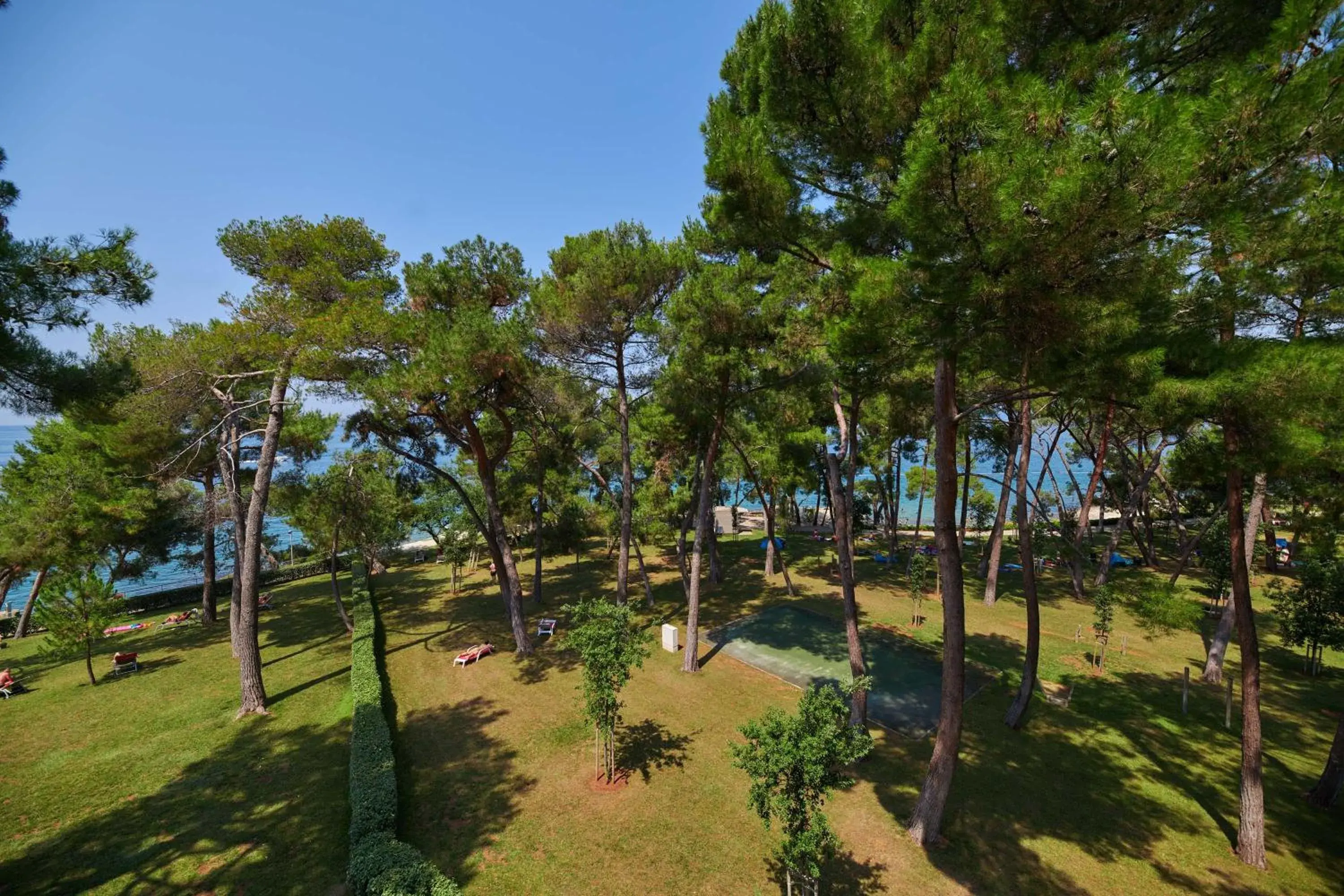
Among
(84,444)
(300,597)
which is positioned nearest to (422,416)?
(84,444)

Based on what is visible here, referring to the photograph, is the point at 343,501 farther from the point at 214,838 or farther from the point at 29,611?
the point at 29,611

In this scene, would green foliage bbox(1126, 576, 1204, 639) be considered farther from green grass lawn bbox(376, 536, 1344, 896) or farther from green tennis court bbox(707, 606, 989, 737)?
green tennis court bbox(707, 606, 989, 737)

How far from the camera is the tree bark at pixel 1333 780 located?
7.39 metres

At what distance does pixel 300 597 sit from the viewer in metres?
23.3

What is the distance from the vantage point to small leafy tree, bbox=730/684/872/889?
522cm

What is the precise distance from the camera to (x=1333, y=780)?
7.43 meters

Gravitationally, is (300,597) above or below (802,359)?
below

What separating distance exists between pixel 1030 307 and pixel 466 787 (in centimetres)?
1089

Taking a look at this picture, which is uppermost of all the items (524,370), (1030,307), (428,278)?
(428,278)

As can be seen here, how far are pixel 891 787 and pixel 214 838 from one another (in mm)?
10669

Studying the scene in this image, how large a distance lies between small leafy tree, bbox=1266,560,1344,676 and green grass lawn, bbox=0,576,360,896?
20.3 metres

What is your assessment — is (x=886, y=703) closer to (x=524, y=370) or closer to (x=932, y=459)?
(x=524, y=370)

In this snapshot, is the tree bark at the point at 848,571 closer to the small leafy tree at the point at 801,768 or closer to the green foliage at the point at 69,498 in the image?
the small leafy tree at the point at 801,768

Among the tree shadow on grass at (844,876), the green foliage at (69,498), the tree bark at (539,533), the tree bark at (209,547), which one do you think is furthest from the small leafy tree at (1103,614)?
the green foliage at (69,498)
